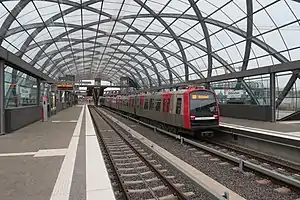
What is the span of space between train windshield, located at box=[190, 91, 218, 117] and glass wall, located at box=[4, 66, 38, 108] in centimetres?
1022

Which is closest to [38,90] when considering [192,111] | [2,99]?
[2,99]

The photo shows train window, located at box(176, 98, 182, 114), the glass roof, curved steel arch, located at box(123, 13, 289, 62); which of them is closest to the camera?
train window, located at box(176, 98, 182, 114)

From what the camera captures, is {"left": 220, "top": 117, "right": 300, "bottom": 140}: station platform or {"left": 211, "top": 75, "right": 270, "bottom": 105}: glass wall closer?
{"left": 220, "top": 117, "right": 300, "bottom": 140}: station platform

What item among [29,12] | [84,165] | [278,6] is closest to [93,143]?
[84,165]

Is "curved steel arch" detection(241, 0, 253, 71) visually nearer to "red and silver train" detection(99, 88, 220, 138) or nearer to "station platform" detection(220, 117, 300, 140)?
"station platform" detection(220, 117, 300, 140)

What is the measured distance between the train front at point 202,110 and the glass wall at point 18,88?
10.2 metres

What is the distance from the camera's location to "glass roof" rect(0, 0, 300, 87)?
25.2 metres

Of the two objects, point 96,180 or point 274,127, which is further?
point 274,127

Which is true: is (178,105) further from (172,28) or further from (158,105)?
(172,28)

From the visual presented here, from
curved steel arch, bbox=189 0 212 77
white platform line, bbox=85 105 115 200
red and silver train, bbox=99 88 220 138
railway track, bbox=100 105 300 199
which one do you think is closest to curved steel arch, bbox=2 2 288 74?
curved steel arch, bbox=189 0 212 77

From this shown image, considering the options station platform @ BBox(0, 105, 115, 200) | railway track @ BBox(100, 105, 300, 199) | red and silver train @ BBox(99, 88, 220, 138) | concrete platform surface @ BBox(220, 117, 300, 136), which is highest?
red and silver train @ BBox(99, 88, 220, 138)

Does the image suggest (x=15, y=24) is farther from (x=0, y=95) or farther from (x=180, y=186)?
(x=180, y=186)

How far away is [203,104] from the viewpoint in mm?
15211

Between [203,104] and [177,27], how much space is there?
21.6m
